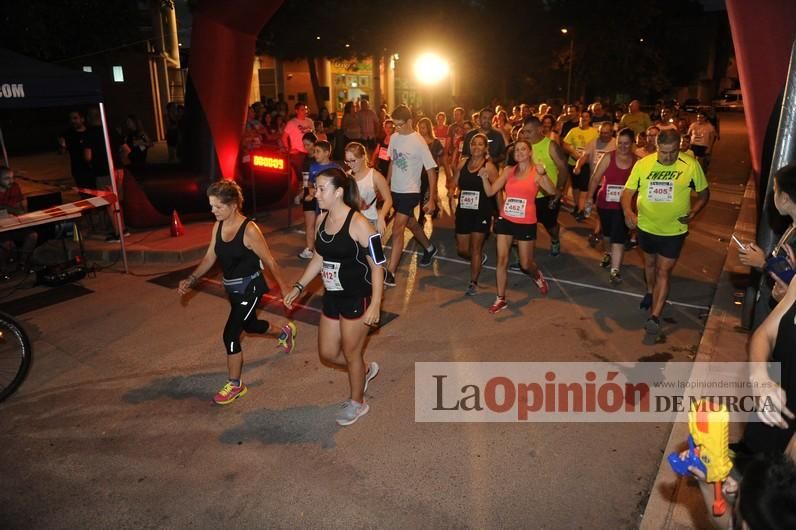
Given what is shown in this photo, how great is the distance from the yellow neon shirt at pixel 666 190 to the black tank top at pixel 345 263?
322 cm

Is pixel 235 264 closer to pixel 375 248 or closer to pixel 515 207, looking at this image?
pixel 375 248

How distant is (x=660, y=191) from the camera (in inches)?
234

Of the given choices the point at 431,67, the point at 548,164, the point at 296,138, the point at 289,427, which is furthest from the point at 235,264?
the point at 431,67

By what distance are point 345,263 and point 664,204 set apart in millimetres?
3416

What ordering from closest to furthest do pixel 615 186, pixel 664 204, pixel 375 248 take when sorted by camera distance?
pixel 375 248, pixel 664 204, pixel 615 186

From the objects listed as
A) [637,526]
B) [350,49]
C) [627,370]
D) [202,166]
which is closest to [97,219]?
[202,166]

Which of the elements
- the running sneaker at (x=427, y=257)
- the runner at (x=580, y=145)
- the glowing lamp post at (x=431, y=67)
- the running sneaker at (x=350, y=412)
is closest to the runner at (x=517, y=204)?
the running sneaker at (x=427, y=257)

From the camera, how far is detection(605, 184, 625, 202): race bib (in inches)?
306

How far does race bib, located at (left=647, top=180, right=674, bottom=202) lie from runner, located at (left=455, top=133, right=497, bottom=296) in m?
1.72

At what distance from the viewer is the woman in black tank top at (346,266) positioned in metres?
4.30

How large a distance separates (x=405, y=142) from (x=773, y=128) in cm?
414

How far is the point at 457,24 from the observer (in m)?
34.9

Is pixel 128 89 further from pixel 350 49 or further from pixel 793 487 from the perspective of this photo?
pixel 793 487

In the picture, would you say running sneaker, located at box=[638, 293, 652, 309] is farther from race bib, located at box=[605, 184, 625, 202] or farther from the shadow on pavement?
the shadow on pavement
